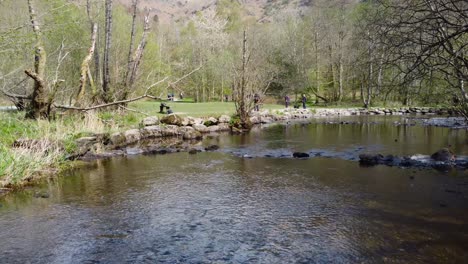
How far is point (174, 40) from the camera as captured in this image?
68500 millimetres

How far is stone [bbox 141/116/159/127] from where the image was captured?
20156 mm

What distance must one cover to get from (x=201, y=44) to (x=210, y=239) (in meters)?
48.7

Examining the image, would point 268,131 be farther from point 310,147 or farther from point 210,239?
point 210,239

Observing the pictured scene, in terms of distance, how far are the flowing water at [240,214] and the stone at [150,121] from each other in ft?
21.2

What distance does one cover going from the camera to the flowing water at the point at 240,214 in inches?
245

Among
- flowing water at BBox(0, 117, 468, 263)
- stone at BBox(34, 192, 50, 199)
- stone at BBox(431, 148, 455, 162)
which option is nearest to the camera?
flowing water at BBox(0, 117, 468, 263)

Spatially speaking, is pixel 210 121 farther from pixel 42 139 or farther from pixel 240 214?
pixel 240 214

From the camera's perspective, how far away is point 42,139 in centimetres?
1285

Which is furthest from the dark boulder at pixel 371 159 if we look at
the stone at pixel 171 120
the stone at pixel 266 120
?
the stone at pixel 266 120

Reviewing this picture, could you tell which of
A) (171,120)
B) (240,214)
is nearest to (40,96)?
(171,120)

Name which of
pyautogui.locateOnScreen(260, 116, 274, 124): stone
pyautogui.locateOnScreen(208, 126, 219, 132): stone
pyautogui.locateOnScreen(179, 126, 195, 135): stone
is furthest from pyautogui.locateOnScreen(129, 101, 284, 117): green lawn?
pyautogui.locateOnScreen(260, 116, 274, 124): stone

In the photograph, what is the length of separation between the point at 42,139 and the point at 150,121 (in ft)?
26.0

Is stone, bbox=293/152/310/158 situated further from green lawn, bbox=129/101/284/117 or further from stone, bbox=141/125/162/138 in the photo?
green lawn, bbox=129/101/284/117

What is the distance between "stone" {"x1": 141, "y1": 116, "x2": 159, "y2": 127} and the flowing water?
255 inches
